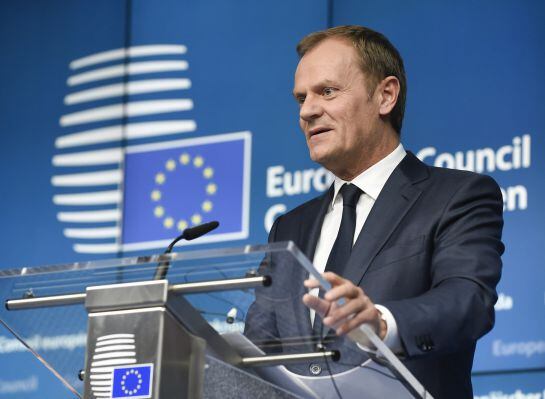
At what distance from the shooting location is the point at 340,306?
1646mm

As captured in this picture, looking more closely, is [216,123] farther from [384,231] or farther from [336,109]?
[384,231]

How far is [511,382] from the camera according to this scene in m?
3.82

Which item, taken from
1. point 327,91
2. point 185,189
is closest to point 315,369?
point 327,91

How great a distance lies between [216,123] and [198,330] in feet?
10.8

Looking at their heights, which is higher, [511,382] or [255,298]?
[255,298]

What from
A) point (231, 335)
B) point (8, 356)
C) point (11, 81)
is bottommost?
point (8, 356)

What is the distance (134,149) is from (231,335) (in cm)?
351

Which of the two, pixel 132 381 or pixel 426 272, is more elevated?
pixel 426 272

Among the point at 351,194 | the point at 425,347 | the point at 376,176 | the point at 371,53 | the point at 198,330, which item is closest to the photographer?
the point at 198,330

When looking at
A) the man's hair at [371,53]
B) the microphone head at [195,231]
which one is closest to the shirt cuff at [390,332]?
the microphone head at [195,231]

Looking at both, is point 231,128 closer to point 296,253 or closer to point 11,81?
point 11,81

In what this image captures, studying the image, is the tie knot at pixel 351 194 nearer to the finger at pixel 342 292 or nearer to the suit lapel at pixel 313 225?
the suit lapel at pixel 313 225

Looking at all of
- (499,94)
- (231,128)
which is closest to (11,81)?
(231,128)

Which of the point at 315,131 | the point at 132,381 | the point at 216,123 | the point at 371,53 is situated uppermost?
the point at 216,123
